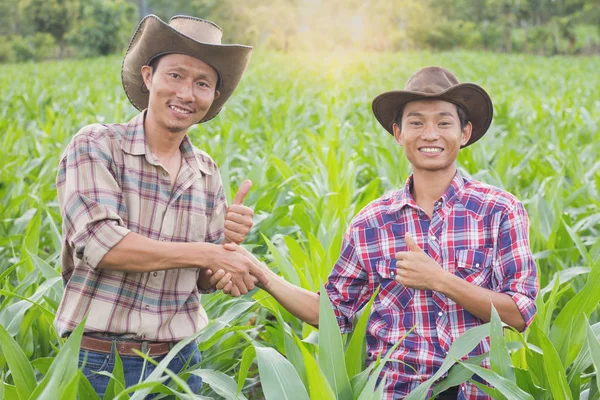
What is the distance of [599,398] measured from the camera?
5.88ft

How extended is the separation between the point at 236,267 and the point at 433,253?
0.51 metres

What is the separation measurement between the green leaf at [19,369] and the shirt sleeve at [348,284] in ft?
2.64

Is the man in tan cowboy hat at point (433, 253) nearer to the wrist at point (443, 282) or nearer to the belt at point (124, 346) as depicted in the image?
the wrist at point (443, 282)

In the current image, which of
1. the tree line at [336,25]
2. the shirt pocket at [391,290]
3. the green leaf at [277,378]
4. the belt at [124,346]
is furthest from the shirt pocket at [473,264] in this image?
the tree line at [336,25]

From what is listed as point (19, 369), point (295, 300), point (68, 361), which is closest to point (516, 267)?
point (295, 300)

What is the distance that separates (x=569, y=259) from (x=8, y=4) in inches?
2599

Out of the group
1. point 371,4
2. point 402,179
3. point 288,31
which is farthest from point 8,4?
point 402,179

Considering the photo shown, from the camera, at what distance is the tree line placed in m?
47.3

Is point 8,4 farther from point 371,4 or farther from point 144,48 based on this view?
point 144,48

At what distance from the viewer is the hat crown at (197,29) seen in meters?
1.88

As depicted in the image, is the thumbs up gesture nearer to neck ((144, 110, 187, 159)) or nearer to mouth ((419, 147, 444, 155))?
neck ((144, 110, 187, 159))

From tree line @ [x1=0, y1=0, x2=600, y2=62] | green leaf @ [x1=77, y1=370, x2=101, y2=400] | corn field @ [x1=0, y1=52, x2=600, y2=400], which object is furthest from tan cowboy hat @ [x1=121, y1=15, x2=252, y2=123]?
tree line @ [x1=0, y1=0, x2=600, y2=62]

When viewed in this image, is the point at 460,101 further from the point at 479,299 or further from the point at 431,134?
the point at 479,299

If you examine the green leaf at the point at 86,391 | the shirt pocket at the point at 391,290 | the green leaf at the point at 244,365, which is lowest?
the green leaf at the point at 86,391
